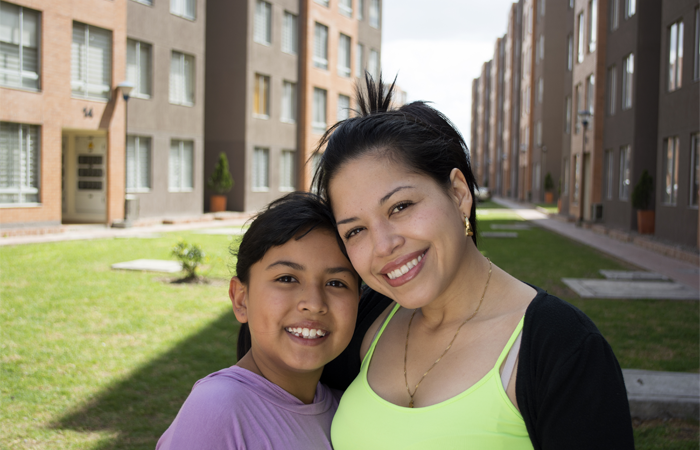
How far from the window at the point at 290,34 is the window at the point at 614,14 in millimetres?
14155

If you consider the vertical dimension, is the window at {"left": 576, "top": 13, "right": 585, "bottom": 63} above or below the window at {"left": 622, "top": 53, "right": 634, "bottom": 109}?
above

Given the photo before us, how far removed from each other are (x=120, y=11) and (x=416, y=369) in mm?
20482

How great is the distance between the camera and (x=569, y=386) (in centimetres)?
136

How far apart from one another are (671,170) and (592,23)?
35.3ft

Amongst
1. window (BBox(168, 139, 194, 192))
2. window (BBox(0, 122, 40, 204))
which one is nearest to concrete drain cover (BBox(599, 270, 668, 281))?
window (BBox(0, 122, 40, 204))

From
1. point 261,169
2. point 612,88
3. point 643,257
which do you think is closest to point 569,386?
point 643,257

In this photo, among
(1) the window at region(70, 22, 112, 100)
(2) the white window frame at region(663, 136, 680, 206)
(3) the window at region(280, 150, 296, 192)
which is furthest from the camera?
(3) the window at region(280, 150, 296, 192)

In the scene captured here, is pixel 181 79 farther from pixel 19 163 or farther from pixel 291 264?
pixel 291 264

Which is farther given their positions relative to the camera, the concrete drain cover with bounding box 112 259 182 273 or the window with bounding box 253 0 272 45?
the window with bounding box 253 0 272 45

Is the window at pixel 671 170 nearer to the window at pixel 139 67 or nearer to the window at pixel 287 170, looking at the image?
the window at pixel 139 67

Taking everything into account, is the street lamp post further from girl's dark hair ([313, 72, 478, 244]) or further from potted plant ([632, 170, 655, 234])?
girl's dark hair ([313, 72, 478, 244])

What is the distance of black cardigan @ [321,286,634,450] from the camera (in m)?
1.34

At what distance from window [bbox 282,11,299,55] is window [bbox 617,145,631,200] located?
15793mm

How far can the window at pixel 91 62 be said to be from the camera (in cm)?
1822
